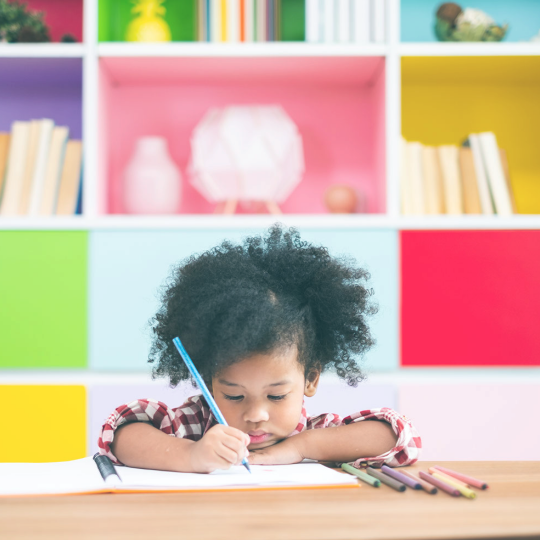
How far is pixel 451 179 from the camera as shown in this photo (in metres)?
2.04

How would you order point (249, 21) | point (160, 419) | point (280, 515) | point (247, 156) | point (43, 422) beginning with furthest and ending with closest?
point (247, 156) < point (249, 21) < point (43, 422) < point (160, 419) < point (280, 515)

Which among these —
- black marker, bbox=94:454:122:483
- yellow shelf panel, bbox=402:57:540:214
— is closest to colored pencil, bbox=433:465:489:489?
black marker, bbox=94:454:122:483

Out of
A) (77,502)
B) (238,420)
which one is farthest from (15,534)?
(238,420)

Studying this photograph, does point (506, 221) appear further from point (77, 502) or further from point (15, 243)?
point (77, 502)

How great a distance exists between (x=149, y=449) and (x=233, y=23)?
144 centimetres

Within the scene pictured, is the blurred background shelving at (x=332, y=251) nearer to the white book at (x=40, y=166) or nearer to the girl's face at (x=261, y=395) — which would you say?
the white book at (x=40, y=166)

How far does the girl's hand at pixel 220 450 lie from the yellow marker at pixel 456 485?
0.23m

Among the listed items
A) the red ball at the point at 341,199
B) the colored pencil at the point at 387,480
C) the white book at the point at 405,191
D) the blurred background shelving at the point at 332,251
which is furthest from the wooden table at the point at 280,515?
the red ball at the point at 341,199

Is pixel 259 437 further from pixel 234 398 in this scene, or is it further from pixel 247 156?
pixel 247 156

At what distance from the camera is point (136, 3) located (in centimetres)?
216

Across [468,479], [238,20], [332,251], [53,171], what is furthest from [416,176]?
[468,479]

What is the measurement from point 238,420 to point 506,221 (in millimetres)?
1262

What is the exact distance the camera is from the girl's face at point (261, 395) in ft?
3.16

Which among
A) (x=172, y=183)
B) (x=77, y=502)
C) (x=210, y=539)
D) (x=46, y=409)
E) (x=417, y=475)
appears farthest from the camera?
(x=172, y=183)
